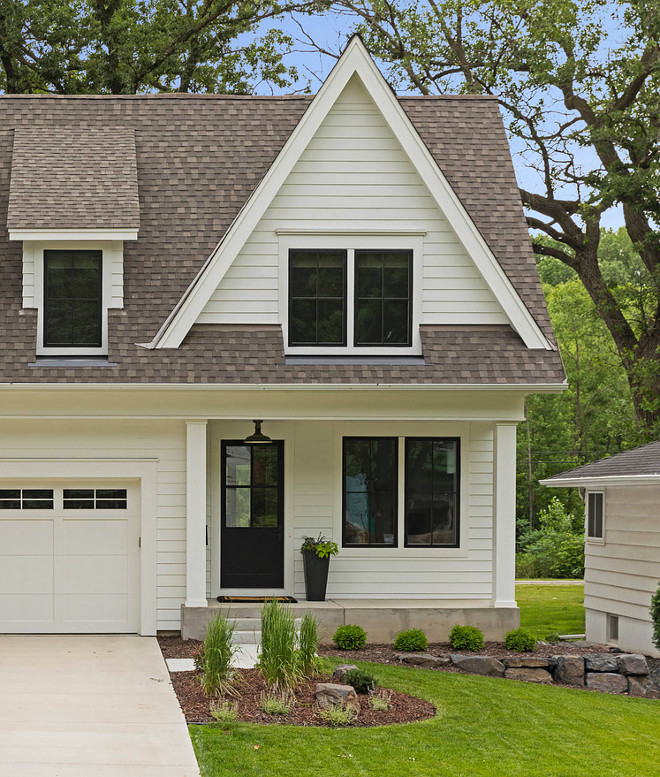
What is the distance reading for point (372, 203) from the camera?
1463 cm

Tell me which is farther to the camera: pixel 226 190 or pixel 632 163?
pixel 632 163

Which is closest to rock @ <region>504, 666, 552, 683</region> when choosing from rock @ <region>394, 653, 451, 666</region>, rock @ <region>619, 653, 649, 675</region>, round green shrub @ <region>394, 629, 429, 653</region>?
rock @ <region>394, 653, 451, 666</region>

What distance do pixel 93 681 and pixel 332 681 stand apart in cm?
257

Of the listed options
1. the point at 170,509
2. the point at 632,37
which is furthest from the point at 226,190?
the point at 632,37

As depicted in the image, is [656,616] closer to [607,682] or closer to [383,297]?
[607,682]

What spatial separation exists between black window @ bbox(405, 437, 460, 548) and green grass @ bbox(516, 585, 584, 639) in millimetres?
2910

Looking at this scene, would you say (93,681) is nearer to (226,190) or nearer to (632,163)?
(226,190)

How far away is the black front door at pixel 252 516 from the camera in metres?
15.0

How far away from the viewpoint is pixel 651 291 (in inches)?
973

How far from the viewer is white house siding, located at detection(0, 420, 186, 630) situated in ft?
46.2

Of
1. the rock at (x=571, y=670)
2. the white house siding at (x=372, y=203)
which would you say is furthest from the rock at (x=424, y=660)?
the white house siding at (x=372, y=203)

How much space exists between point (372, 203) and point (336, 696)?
752cm

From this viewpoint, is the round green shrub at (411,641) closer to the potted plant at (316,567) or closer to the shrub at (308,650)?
the potted plant at (316,567)

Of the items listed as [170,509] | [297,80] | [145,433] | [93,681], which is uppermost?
[297,80]
